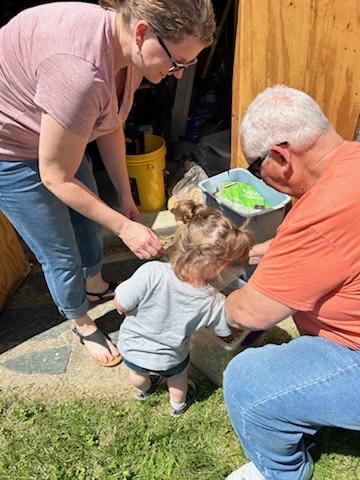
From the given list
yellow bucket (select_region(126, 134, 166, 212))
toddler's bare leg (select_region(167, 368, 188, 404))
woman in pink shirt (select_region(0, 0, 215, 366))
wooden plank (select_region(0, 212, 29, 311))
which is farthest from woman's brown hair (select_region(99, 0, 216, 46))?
yellow bucket (select_region(126, 134, 166, 212))

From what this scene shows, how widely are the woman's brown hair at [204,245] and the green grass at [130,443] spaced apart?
902 mm

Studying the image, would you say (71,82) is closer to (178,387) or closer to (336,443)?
(178,387)

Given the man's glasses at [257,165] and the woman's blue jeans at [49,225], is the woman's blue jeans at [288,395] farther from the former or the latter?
the woman's blue jeans at [49,225]

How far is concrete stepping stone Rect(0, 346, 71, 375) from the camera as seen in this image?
2.92 meters

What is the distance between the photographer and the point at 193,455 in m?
2.43

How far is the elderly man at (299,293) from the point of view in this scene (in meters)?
1.69

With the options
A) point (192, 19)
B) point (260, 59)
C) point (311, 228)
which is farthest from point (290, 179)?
point (260, 59)

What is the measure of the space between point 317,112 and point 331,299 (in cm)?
67

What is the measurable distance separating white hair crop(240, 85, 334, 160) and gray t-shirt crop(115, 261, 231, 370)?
693 millimetres

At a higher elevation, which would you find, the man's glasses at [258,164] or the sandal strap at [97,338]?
the man's glasses at [258,164]

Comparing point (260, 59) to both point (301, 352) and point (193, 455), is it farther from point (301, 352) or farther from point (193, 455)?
point (193, 455)

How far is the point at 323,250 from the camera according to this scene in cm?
170

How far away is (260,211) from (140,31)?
164cm

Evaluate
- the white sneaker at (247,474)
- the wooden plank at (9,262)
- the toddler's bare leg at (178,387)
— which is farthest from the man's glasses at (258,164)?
the wooden plank at (9,262)
